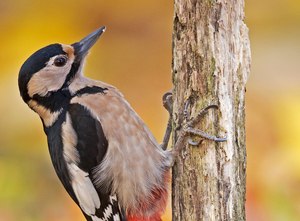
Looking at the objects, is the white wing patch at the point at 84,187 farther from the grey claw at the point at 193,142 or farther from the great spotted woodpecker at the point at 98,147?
the grey claw at the point at 193,142

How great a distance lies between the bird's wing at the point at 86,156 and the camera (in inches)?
112

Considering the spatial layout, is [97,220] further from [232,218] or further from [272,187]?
[272,187]

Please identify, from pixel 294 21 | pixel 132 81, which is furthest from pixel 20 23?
pixel 294 21

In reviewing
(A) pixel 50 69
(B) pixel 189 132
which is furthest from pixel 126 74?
(B) pixel 189 132

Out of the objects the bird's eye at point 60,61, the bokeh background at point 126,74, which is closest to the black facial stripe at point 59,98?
the bird's eye at point 60,61

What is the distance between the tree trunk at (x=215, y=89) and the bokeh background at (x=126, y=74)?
5.36ft

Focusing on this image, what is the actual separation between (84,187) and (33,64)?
537 mm

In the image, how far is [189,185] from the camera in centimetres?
254

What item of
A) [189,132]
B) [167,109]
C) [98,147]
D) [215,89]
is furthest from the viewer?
[167,109]

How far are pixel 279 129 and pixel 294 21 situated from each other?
0.75 m

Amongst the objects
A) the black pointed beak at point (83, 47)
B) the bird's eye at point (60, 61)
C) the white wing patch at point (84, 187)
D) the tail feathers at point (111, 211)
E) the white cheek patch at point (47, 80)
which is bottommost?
the tail feathers at point (111, 211)

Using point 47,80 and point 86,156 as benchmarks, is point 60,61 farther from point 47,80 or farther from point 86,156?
point 86,156

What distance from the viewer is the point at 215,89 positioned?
2.49m

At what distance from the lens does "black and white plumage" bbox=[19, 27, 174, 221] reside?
2842 millimetres
